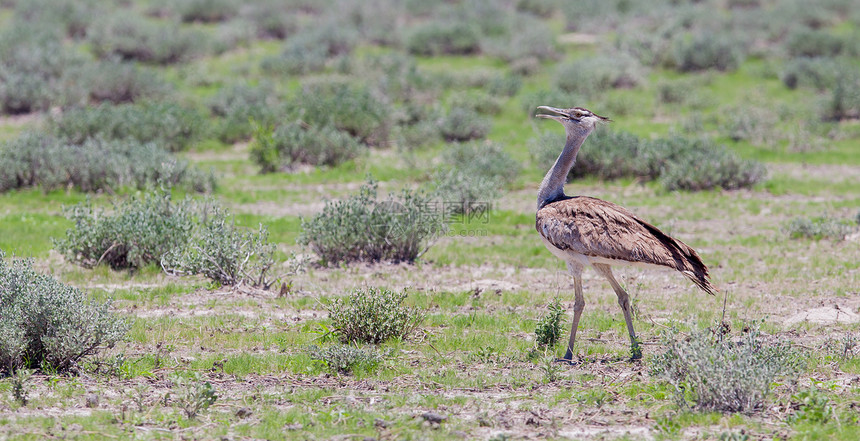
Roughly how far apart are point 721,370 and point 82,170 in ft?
39.9

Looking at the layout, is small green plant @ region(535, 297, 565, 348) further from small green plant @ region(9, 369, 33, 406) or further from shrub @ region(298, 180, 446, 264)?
small green plant @ region(9, 369, 33, 406)

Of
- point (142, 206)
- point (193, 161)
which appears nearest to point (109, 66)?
point (193, 161)

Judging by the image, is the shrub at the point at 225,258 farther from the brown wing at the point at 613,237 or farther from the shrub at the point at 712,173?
the shrub at the point at 712,173

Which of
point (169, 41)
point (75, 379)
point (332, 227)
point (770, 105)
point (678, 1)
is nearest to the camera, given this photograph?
point (75, 379)

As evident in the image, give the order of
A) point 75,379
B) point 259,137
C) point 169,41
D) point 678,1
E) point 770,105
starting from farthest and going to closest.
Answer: point 678,1 → point 169,41 → point 770,105 → point 259,137 → point 75,379

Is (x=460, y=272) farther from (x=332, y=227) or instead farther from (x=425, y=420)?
(x=425, y=420)

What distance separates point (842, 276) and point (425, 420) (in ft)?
22.6

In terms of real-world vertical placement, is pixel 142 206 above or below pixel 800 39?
below

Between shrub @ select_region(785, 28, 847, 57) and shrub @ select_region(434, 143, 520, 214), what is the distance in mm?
15422

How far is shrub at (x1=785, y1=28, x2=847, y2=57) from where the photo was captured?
2831 centimetres

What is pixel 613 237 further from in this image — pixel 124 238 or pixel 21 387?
pixel 124 238

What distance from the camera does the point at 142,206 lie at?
11.7m

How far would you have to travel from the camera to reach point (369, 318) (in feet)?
27.9

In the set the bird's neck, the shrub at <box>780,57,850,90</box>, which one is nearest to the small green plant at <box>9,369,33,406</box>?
the bird's neck
